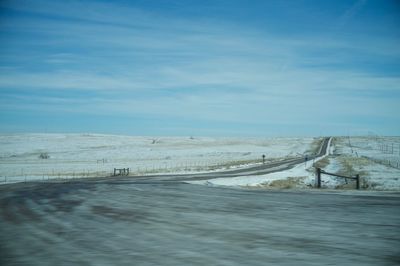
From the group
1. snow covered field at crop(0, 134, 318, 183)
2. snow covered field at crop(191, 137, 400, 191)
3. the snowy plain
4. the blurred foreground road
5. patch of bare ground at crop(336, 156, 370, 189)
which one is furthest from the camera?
snow covered field at crop(0, 134, 318, 183)

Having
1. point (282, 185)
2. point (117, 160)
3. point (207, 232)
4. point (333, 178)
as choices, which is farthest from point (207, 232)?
point (117, 160)

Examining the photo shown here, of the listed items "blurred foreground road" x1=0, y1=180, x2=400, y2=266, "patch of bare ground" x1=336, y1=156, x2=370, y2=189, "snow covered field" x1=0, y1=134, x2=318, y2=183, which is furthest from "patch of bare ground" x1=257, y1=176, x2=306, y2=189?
"snow covered field" x1=0, y1=134, x2=318, y2=183

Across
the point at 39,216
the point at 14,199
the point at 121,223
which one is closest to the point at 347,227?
the point at 121,223

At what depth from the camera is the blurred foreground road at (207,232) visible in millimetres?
8250

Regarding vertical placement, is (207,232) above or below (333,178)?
above

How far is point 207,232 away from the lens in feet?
35.1

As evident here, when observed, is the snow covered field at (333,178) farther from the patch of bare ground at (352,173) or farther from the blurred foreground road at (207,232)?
the blurred foreground road at (207,232)

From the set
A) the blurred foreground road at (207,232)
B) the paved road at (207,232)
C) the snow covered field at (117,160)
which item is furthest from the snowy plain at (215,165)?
the paved road at (207,232)

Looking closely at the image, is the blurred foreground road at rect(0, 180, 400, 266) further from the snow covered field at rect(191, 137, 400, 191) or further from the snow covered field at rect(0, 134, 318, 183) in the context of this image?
the snow covered field at rect(0, 134, 318, 183)

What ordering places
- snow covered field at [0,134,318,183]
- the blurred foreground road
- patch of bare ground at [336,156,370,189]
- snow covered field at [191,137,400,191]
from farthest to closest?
snow covered field at [0,134,318,183] → snow covered field at [191,137,400,191] → patch of bare ground at [336,156,370,189] → the blurred foreground road

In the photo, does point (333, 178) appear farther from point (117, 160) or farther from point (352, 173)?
point (117, 160)

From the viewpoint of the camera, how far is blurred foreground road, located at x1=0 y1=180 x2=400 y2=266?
8250 mm

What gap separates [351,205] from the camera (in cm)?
1474

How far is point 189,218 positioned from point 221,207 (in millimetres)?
2717
